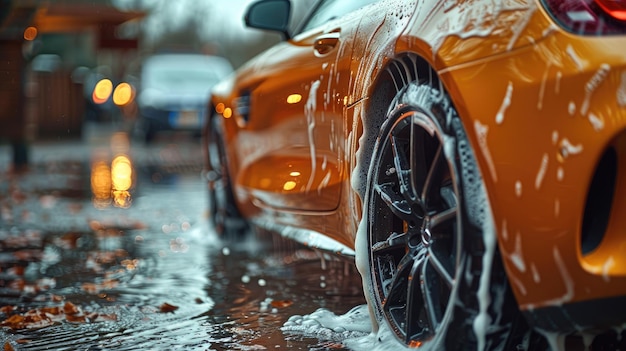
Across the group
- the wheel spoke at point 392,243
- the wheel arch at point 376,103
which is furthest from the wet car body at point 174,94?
the wheel spoke at point 392,243

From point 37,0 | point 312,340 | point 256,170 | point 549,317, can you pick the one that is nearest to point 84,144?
point 37,0

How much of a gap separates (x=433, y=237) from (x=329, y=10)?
2.16m

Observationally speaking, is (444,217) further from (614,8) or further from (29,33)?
(29,33)

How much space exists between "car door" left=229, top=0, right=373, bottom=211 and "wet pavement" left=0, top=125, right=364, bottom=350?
1.60ft

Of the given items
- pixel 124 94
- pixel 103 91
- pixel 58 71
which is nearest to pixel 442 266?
pixel 58 71

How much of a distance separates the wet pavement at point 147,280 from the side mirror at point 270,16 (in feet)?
4.23

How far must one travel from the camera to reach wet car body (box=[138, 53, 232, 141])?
69.5 ft

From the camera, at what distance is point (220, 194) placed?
670 cm

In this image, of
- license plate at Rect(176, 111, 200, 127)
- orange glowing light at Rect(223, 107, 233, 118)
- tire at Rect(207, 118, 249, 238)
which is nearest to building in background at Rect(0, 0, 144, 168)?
license plate at Rect(176, 111, 200, 127)

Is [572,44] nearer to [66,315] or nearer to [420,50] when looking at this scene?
[420,50]

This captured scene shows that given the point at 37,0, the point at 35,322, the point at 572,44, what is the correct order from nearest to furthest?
the point at 572,44
the point at 35,322
the point at 37,0

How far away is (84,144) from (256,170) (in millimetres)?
16645

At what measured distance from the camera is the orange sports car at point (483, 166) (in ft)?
8.43

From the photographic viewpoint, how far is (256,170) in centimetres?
544
